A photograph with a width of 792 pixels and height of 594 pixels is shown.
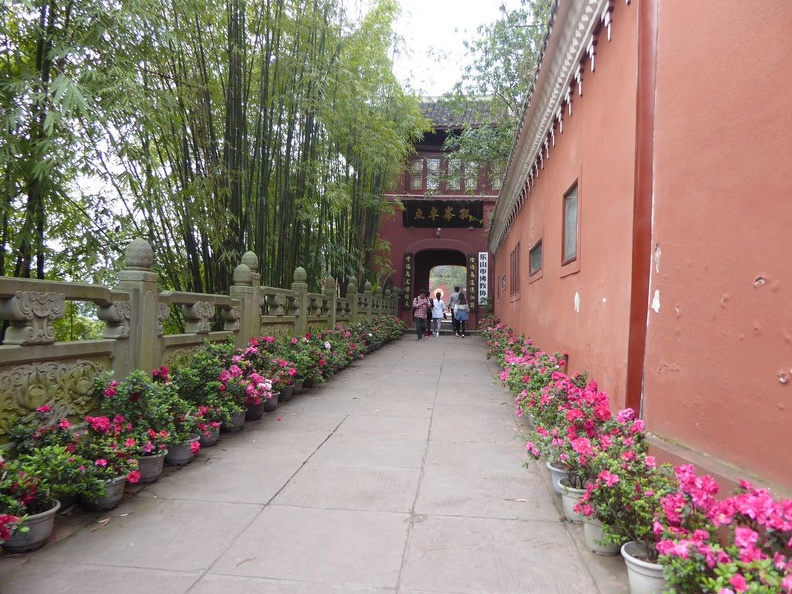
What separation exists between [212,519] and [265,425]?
1.97 metres

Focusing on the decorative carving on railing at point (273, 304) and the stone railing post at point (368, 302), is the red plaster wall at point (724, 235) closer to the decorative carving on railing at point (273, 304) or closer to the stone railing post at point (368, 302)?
the decorative carving on railing at point (273, 304)

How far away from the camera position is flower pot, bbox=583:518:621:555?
7.33 feet

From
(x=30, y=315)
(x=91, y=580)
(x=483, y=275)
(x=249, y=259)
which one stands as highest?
(x=483, y=275)

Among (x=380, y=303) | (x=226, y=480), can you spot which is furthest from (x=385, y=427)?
(x=380, y=303)

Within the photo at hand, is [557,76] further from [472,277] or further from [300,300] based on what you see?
[472,277]

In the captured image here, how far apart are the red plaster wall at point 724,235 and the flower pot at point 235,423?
2.88 metres

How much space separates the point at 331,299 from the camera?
8.76 metres

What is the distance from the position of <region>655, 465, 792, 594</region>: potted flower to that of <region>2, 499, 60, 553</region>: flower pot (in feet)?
7.61

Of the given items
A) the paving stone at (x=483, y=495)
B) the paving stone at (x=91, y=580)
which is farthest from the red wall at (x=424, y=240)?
the paving stone at (x=91, y=580)

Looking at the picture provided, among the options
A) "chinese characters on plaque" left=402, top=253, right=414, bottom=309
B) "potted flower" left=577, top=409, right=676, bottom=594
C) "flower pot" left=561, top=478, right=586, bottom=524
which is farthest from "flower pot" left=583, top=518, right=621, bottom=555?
"chinese characters on plaque" left=402, top=253, right=414, bottom=309

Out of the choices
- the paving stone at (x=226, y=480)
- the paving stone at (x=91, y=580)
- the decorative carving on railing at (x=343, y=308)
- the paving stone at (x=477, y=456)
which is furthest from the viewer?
the decorative carving on railing at (x=343, y=308)

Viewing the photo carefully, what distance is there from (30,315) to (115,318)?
72 cm

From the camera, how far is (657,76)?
2662mm

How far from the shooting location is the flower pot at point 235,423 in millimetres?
4134
